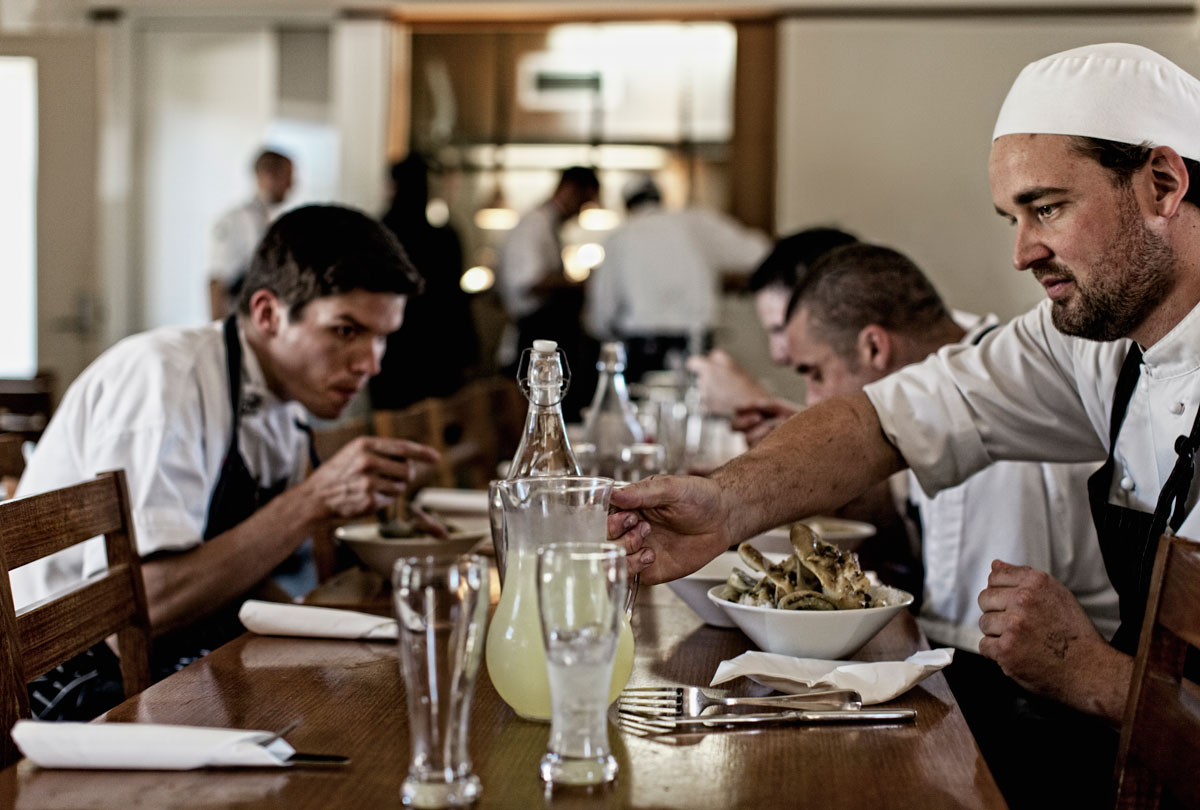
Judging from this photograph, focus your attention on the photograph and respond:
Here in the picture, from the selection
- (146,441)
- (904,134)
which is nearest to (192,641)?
(146,441)

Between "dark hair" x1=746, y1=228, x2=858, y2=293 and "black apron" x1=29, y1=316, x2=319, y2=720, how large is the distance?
4.11ft

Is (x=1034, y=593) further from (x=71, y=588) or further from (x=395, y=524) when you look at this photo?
(x=71, y=588)

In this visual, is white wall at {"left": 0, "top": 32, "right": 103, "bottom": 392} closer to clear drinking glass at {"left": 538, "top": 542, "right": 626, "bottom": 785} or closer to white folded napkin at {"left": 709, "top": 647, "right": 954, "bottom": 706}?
white folded napkin at {"left": 709, "top": 647, "right": 954, "bottom": 706}

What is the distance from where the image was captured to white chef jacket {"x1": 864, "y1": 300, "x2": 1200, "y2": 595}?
5.87 feet

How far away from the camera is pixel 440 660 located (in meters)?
0.86

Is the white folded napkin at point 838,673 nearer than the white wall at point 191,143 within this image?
Yes

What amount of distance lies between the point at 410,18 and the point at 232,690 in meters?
6.20

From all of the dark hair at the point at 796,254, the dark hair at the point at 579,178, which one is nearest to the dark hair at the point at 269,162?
the dark hair at the point at 579,178

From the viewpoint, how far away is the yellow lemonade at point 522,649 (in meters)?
1.08

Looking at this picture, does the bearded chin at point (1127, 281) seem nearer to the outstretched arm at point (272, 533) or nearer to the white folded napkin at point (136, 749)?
the outstretched arm at point (272, 533)

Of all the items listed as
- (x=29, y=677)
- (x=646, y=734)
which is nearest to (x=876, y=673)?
(x=646, y=734)

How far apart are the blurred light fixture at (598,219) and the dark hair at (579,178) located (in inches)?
51.7

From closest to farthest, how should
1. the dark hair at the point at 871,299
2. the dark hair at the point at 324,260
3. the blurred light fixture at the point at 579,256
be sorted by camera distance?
the dark hair at the point at 324,260
the dark hair at the point at 871,299
the blurred light fixture at the point at 579,256

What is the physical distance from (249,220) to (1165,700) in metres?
5.63
